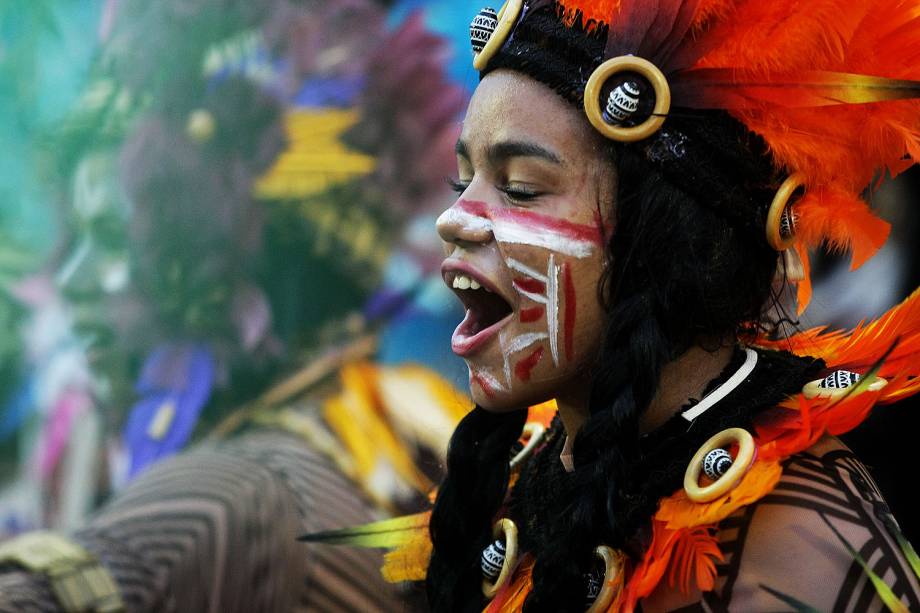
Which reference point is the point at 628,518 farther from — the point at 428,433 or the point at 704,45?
the point at 428,433

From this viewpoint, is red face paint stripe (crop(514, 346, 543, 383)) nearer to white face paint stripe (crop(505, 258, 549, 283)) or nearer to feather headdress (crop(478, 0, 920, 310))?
white face paint stripe (crop(505, 258, 549, 283))

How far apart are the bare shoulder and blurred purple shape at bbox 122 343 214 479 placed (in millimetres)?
2766

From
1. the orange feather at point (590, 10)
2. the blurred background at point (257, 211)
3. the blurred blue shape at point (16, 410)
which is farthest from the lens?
the blurred blue shape at point (16, 410)

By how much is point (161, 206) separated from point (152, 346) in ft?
1.65

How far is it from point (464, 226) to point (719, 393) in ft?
1.51

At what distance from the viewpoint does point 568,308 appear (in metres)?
1.71

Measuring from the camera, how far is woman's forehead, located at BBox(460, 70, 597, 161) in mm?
1717

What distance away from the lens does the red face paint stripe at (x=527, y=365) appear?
1729mm

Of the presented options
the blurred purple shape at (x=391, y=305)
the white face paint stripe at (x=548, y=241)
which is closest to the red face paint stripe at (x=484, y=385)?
the white face paint stripe at (x=548, y=241)

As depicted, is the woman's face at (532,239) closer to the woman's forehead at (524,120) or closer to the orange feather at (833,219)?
the woman's forehead at (524,120)

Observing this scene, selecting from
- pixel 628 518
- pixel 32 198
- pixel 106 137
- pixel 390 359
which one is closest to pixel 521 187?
pixel 628 518

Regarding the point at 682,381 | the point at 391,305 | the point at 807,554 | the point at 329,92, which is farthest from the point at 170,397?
the point at 807,554

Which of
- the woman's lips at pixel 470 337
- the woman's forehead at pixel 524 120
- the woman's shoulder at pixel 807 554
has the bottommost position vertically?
the woman's shoulder at pixel 807 554

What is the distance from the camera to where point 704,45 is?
5.45 feet
